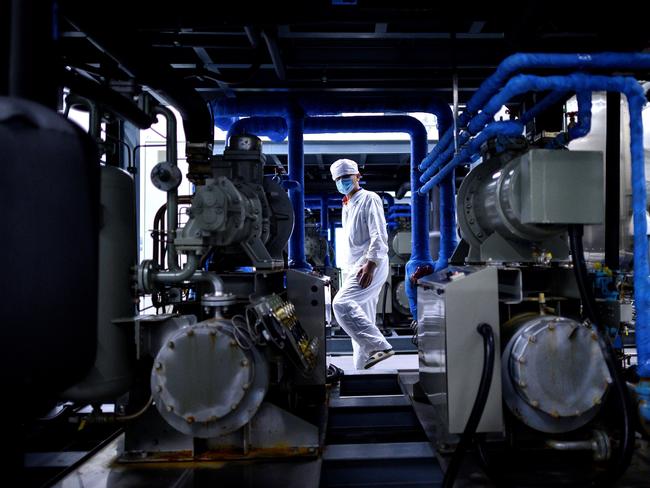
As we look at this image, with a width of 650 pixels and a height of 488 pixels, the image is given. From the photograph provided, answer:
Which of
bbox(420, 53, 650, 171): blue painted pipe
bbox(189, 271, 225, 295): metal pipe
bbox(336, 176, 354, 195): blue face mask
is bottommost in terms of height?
bbox(189, 271, 225, 295): metal pipe

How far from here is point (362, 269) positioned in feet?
10.1

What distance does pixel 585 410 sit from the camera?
1.53 m

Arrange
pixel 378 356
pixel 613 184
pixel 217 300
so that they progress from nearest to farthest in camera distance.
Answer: pixel 217 300
pixel 613 184
pixel 378 356

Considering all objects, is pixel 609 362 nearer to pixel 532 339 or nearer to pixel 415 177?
pixel 532 339

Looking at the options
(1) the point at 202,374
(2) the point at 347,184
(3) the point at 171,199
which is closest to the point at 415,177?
(2) the point at 347,184

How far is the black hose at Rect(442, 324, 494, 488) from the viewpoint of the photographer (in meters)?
1.43

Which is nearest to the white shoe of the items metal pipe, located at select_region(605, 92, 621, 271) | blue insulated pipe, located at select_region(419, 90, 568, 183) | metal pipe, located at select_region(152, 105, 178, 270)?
blue insulated pipe, located at select_region(419, 90, 568, 183)

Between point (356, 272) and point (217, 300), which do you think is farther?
point (356, 272)

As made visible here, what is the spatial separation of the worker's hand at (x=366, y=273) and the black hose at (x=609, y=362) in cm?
155

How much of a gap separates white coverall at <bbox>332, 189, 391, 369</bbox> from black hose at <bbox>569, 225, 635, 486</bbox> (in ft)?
5.08

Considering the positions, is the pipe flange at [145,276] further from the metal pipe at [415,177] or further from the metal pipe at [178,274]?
the metal pipe at [415,177]

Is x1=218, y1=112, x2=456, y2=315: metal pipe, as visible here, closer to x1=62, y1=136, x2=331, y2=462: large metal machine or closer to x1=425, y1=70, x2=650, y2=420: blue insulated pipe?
x1=62, y1=136, x2=331, y2=462: large metal machine

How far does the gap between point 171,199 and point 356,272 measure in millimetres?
1520

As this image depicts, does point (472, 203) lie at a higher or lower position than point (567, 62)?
lower
